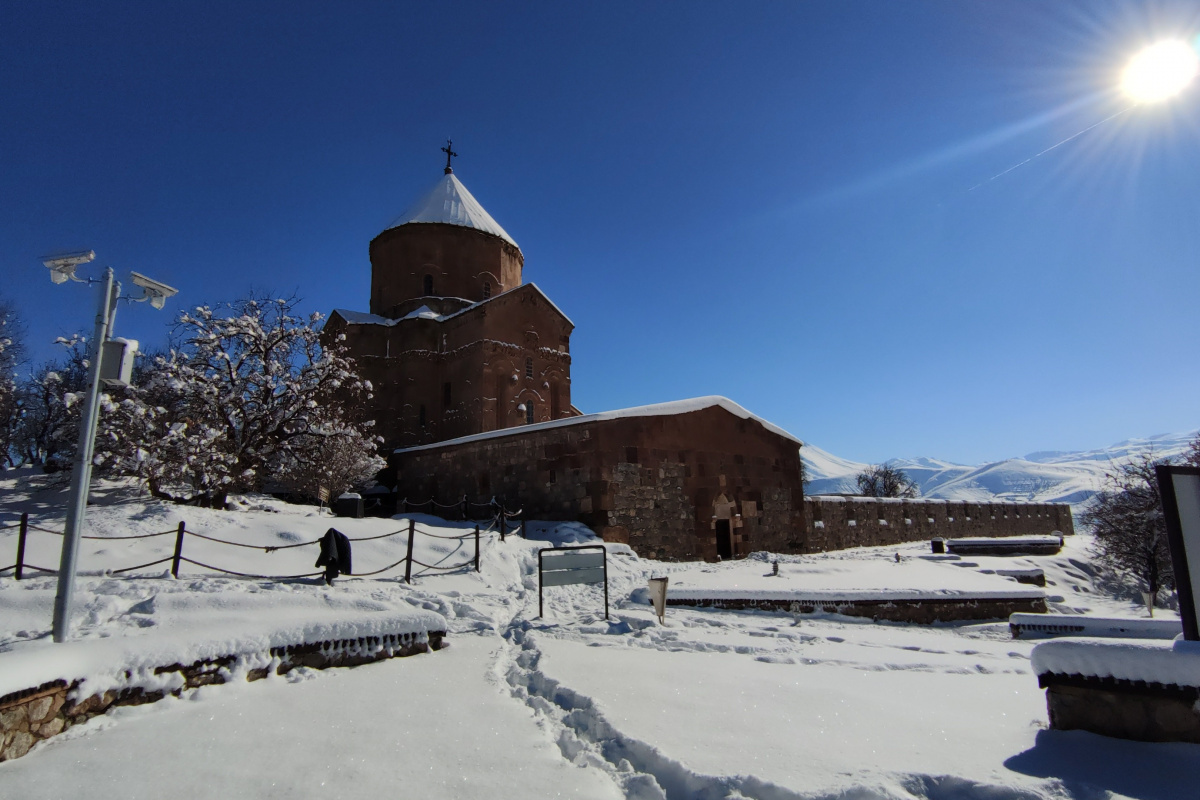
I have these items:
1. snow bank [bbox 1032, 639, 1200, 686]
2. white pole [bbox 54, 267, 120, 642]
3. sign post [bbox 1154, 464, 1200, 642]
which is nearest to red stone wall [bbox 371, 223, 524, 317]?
white pole [bbox 54, 267, 120, 642]

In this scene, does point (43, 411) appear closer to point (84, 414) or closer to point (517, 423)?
point (517, 423)

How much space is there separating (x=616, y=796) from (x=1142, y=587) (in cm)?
2568

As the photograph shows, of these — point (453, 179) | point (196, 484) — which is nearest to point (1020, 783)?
point (196, 484)

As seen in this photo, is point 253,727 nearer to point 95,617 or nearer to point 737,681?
point 737,681

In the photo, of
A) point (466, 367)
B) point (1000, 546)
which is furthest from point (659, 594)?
point (1000, 546)

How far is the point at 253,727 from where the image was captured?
14.1 feet

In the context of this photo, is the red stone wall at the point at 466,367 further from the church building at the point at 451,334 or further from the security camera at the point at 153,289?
the security camera at the point at 153,289

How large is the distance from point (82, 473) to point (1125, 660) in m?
8.40

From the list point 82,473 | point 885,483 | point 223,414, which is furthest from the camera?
point 885,483

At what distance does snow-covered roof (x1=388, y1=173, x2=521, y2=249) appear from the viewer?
89.9ft

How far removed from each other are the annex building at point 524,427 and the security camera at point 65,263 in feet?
34.9

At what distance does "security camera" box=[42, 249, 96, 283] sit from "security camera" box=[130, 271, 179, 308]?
1.33ft

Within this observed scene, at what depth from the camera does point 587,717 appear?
14.0 ft

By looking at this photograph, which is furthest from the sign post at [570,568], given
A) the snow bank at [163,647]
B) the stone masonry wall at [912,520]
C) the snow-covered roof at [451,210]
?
the snow-covered roof at [451,210]
